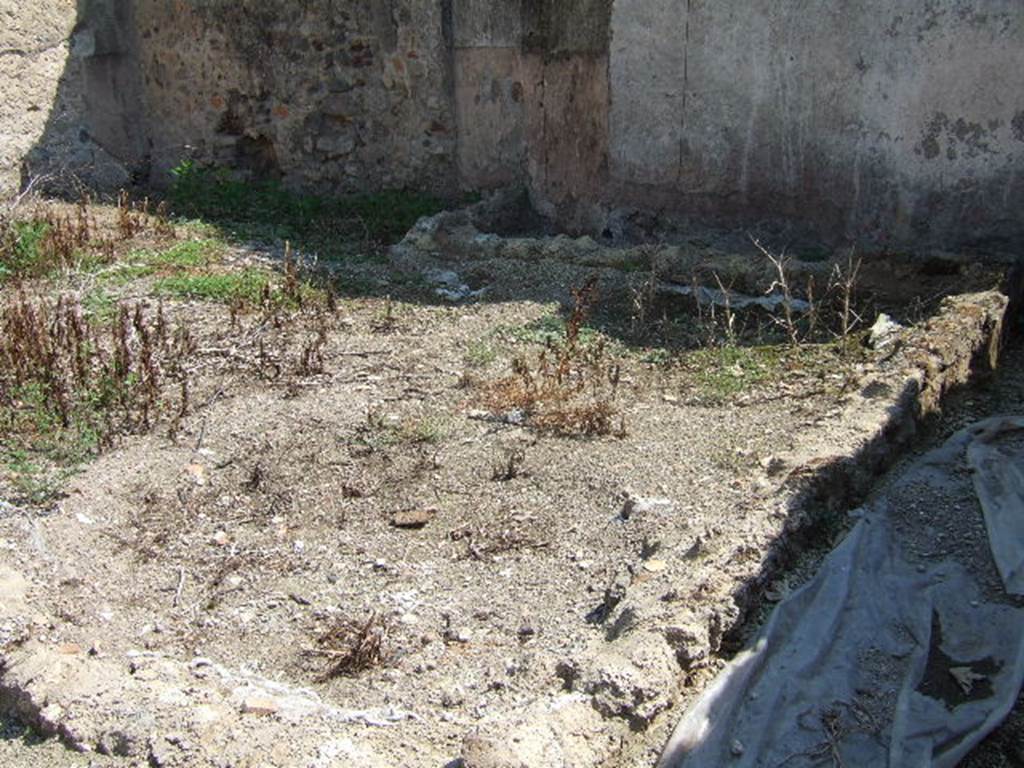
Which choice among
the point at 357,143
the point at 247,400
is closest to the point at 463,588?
the point at 247,400

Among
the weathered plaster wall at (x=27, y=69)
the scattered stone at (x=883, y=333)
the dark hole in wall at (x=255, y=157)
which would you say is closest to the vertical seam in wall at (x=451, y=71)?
the dark hole in wall at (x=255, y=157)

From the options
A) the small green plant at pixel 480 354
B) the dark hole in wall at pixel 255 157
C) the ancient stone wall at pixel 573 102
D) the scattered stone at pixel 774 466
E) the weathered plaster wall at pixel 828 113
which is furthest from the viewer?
the dark hole in wall at pixel 255 157

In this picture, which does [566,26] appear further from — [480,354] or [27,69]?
[27,69]

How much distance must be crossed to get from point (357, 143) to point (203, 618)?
573 cm

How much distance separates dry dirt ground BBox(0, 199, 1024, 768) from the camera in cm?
310

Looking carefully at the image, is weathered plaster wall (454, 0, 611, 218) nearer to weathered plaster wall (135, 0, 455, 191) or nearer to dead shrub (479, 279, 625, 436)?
weathered plaster wall (135, 0, 455, 191)

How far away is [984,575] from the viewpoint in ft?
12.5

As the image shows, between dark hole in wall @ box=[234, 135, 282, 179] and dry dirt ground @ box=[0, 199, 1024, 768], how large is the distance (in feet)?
10.8

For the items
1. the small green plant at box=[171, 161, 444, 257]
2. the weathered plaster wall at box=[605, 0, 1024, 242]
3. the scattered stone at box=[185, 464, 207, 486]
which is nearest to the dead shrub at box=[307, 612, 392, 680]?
the scattered stone at box=[185, 464, 207, 486]

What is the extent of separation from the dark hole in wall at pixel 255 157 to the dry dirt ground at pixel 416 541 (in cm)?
328

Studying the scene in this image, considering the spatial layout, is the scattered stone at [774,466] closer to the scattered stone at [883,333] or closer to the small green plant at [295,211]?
the scattered stone at [883,333]

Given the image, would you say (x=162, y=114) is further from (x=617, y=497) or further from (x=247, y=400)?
(x=617, y=497)

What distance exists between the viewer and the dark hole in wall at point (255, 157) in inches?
367

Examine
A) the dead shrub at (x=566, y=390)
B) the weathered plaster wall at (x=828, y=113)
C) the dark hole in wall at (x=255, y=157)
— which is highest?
the weathered plaster wall at (x=828, y=113)
